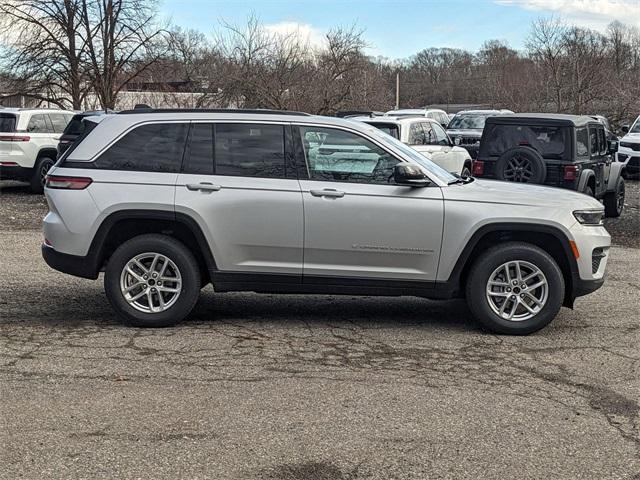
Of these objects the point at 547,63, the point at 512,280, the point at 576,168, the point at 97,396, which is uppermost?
the point at 547,63

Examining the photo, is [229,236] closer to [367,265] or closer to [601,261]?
[367,265]

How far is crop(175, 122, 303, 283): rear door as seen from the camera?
6844 mm

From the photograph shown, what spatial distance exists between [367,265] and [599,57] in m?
40.0

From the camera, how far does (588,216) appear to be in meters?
7.02

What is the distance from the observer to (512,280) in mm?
6922

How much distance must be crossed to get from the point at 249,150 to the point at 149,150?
843mm

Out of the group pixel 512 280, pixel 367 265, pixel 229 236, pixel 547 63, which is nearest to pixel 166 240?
pixel 229 236

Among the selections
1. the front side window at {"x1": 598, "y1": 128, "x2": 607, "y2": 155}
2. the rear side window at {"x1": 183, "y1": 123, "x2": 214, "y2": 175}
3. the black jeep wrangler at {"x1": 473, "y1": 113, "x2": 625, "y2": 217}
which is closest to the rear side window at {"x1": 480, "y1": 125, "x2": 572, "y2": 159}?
the black jeep wrangler at {"x1": 473, "y1": 113, "x2": 625, "y2": 217}

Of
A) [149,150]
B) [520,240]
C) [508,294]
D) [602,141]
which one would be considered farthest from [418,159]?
[602,141]

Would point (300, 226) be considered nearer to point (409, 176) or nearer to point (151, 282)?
point (409, 176)

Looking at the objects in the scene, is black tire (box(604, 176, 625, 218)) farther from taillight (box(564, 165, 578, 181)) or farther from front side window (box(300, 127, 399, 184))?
front side window (box(300, 127, 399, 184))

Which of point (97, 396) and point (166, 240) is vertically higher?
point (166, 240)

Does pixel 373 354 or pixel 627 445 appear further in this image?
pixel 373 354

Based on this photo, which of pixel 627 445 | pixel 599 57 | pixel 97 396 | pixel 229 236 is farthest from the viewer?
pixel 599 57
